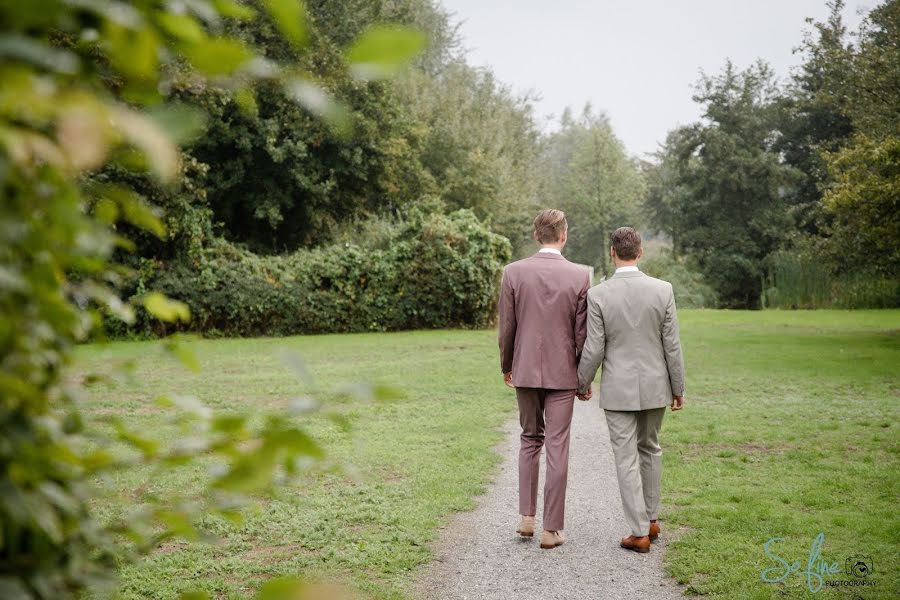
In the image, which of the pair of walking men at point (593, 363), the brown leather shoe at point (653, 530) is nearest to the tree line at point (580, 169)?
the pair of walking men at point (593, 363)

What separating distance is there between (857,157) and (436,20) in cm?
3235

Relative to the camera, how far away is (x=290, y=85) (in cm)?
93

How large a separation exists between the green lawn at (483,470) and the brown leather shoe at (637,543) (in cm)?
24

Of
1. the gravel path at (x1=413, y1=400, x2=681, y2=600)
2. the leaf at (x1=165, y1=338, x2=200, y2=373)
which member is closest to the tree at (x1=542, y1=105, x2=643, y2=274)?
the gravel path at (x1=413, y1=400, x2=681, y2=600)

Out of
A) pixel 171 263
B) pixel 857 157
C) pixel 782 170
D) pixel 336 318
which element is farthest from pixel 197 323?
pixel 782 170

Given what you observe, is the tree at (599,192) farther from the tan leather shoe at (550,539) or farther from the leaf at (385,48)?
the leaf at (385,48)

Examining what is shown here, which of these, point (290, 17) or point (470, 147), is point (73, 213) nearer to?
point (290, 17)

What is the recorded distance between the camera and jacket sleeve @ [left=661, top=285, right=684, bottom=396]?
5.18m

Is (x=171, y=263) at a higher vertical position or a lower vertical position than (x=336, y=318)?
higher

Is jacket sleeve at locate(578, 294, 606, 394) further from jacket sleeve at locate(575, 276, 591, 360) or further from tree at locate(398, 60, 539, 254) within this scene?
tree at locate(398, 60, 539, 254)

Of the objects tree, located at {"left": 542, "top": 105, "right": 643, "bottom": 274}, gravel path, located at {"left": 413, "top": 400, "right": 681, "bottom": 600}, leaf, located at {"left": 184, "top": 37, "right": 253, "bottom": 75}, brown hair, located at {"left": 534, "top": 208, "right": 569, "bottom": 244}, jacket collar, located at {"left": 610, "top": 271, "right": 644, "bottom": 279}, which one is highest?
tree, located at {"left": 542, "top": 105, "right": 643, "bottom": 274}

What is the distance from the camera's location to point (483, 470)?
7391 millimetres

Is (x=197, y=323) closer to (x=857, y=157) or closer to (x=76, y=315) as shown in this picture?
(x=857, y=157)

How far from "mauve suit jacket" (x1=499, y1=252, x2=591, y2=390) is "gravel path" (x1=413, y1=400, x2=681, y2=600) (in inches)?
44.7
